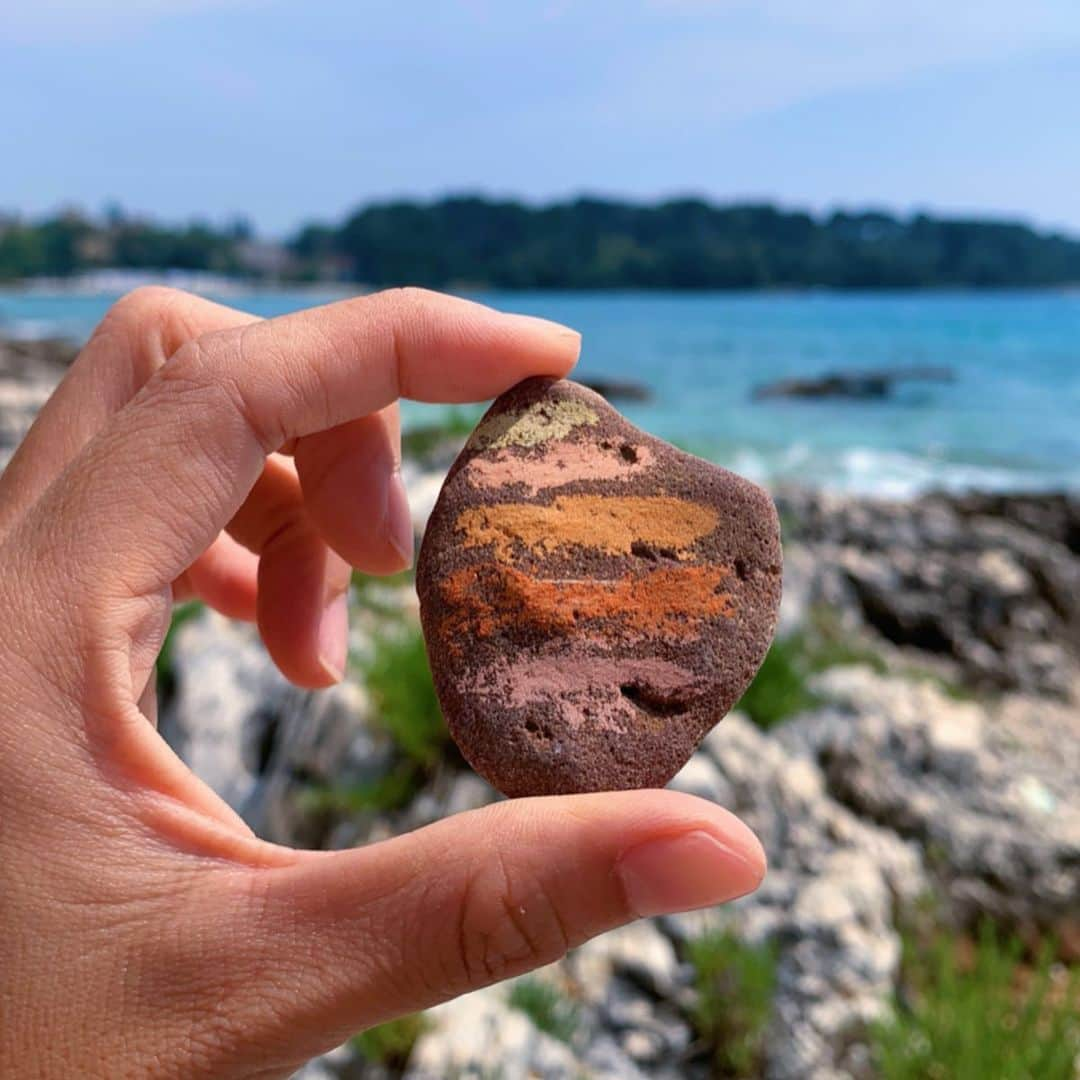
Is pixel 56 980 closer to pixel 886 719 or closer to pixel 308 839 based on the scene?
pixel 308 839

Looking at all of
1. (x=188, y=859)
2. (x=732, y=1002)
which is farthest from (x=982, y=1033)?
(x=188, y=859)

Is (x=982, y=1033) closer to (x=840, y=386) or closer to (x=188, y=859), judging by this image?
(x=188, y=859)

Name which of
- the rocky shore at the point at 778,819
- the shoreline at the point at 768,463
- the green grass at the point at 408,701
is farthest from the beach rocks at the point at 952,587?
the green grass at the point at 408,701

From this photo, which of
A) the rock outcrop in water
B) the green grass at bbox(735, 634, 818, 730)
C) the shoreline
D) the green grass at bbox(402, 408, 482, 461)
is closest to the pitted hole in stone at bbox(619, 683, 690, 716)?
the green grass at bbox(735, 634, 818, 730)

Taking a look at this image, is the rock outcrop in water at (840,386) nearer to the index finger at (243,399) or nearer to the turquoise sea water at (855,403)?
the turquoise sea water at (855,403)

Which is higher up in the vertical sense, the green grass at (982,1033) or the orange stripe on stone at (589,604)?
the orange stripe on stone at (589,604)

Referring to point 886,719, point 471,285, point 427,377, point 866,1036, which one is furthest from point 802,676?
point 471,285
